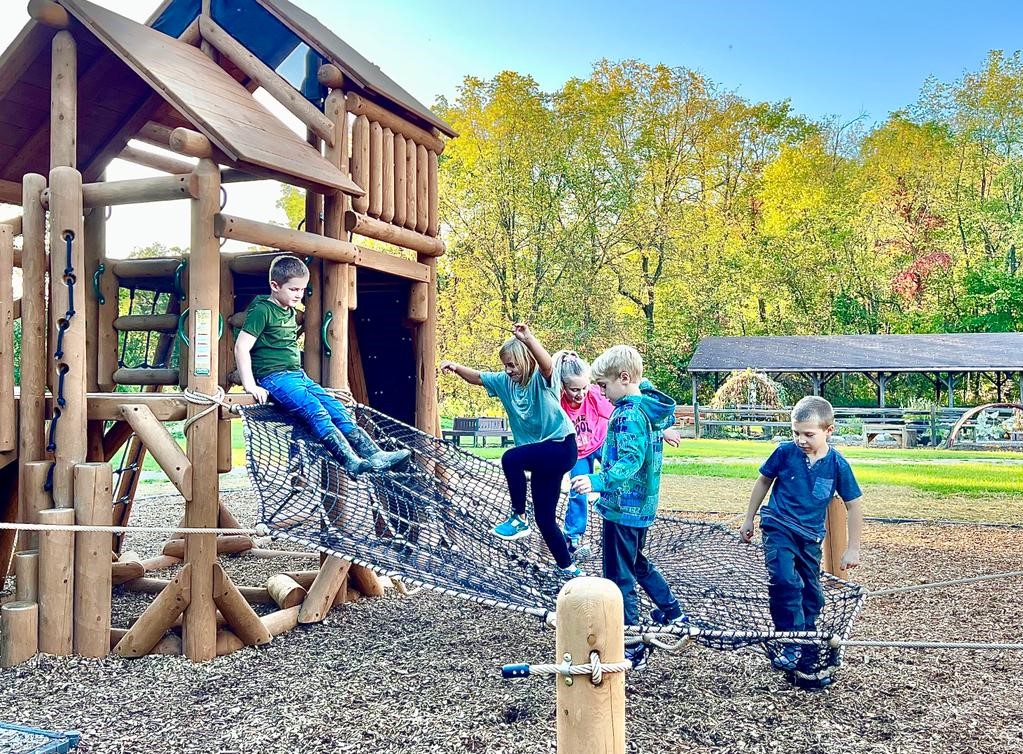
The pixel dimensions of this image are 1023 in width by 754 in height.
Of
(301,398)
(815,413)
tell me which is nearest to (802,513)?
(815,413)

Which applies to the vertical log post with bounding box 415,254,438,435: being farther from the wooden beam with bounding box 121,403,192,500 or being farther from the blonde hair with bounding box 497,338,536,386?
the wooden beam with bounding box 121,403,192,500

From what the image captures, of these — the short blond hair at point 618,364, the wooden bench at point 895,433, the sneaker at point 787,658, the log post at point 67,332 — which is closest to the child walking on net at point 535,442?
the short blond hair at point 618,364

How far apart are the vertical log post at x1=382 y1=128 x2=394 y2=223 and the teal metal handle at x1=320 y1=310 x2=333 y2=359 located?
97 centimetres

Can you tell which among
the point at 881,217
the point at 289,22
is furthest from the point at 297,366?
the point at 881,217

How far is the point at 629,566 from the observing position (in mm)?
3945

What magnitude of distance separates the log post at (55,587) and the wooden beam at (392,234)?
7.57ft

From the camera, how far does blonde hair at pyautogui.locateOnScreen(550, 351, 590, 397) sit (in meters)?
4.77

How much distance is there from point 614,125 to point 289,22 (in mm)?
28261

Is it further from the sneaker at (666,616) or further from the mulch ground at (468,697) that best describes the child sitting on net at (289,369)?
the sneaker at (666,616)

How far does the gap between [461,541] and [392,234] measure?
2261 millimetres

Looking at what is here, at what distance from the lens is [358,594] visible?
601 cm

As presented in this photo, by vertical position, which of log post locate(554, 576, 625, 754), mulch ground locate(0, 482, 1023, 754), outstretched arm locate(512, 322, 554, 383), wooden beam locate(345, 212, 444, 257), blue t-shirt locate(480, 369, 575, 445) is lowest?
mulch ground locate(0, 482, 1023, 754)

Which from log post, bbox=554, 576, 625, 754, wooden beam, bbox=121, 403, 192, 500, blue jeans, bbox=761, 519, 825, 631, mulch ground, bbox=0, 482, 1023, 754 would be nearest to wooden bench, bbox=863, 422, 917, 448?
mulch ground, bbox=0, 482, 1023, 754

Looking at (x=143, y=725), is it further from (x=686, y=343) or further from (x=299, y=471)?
(x=686, y=343)
